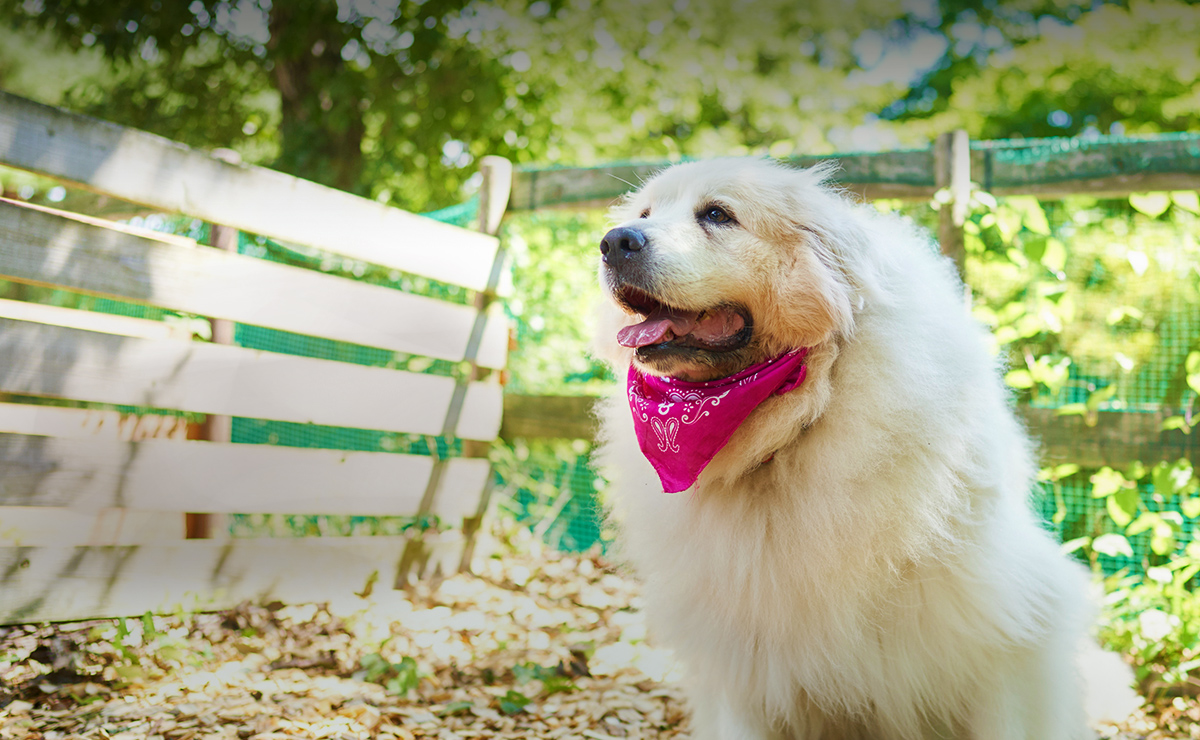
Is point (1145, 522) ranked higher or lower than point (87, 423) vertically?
lower

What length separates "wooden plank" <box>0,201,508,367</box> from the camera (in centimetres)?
248

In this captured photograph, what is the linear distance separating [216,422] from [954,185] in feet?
10.3

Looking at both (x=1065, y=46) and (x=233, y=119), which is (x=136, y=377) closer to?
(x=233, y=119)

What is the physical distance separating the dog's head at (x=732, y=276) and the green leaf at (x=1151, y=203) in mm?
1908

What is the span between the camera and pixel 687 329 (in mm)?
2027

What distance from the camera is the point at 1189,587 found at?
3119 mm

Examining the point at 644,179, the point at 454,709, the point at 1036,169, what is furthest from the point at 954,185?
the point at 454,709

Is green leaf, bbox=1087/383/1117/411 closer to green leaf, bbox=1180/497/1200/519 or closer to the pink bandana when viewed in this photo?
green leaf, bbox=1180/497/1200/519

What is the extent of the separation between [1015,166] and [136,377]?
11.4 feet

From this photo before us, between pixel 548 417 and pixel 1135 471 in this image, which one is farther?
pixel 548 417

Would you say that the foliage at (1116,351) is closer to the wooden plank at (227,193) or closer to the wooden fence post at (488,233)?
the wooden fence post at (488,233)

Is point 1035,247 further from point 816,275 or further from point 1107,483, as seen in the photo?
point 816,275

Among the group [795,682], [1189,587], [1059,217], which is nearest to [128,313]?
[795,682]

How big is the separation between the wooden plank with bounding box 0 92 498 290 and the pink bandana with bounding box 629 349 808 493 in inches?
78.0
